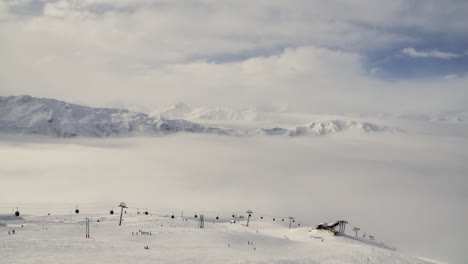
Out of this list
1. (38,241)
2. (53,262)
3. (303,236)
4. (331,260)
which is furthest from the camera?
(303,236)

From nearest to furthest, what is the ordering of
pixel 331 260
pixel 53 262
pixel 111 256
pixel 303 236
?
pixel 53 262 < pixel 111 256 < pixel 331 260 < pixel 303 236

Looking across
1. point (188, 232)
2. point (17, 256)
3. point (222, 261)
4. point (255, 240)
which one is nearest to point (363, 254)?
point (255, 240)

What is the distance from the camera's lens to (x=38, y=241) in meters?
53.9

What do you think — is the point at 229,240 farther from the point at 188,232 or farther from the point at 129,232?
the point at 129,232

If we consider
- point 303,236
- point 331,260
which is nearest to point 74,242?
point 331,260

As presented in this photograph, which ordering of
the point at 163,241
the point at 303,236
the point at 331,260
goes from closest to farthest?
the point at 331,260 < the point at 163,241 < the point at 303,236

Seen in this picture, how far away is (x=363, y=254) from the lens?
65000mm

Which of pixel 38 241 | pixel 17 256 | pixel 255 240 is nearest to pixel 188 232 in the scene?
pixel 255 240

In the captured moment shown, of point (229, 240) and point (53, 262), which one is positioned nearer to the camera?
point (53, 262)

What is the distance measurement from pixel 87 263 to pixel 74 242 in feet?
47.5

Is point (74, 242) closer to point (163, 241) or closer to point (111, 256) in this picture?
point (111, 256)

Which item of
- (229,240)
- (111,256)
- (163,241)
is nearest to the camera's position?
(111,256)

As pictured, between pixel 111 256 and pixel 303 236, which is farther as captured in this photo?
pixel 303 236

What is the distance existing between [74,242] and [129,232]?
63.1 ft
